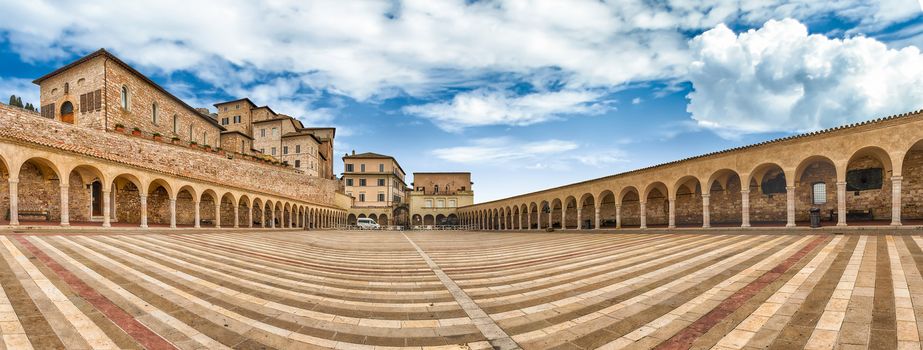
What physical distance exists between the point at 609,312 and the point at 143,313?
6713 mm

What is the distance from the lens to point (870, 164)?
1794cm

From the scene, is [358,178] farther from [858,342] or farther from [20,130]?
[858,342]

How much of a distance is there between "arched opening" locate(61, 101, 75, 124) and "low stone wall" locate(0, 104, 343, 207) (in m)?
6.75

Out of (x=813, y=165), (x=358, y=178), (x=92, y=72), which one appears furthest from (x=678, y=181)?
(x=358, y=178)

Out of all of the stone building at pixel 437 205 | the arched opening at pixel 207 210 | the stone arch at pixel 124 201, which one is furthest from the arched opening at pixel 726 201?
the stone building at pixel 437 205

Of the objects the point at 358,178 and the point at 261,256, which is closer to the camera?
the point at 261,256

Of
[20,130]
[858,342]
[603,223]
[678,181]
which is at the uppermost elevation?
[20,130]

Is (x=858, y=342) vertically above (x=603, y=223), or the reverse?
(x=858, y=342)

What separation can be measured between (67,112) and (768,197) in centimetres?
4945

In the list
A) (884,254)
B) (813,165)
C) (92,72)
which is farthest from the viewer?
(92,72)

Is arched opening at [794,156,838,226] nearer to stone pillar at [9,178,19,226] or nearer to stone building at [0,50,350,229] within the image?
stone pillar at [9,178,19,226]

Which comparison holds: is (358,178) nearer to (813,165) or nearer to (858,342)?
(813,165)

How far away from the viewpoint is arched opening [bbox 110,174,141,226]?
23109 millimetres

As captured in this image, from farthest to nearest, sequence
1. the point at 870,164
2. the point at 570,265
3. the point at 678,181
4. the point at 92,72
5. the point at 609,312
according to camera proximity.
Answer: the point at 92,72 → the point at 678,181 → the point at 870,164 → the point at 570,265 → the point at 609,312
